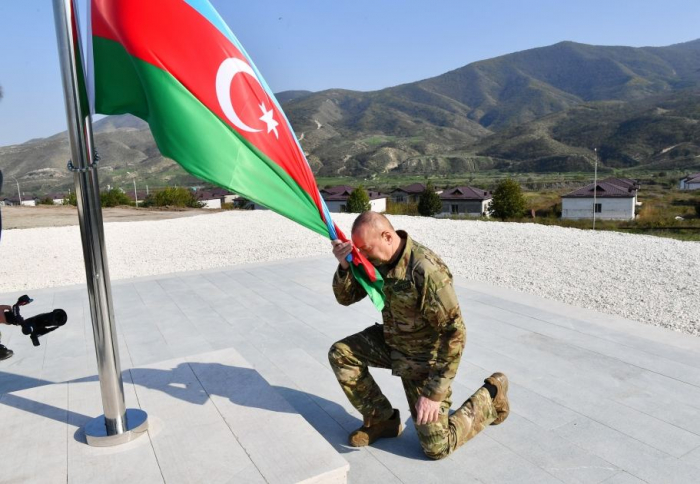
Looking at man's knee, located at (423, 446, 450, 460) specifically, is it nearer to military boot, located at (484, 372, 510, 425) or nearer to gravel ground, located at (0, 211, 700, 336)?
military boot, located at (484, 372, 510, 425)

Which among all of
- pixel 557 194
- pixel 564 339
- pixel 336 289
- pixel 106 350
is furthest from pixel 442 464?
pixel 557 194

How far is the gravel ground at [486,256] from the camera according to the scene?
705 cm

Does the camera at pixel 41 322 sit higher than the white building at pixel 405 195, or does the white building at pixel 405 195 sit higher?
the camera at pixel 41 322

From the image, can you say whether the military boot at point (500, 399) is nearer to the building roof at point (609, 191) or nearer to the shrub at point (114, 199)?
the shrub at point (114, 199)

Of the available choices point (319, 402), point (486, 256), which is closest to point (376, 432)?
point (319, 402)

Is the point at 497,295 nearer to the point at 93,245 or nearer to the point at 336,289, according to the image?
the point at 336,289

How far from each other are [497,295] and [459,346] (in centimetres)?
442

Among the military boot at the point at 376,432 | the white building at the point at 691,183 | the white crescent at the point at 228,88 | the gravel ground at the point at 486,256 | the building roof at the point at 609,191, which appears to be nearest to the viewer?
the white crescent at the point at 228,88

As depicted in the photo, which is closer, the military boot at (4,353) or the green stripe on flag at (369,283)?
the green stripe on flag at (369,283)

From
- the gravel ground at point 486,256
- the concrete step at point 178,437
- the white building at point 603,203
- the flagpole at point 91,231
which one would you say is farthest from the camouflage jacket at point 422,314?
the white building at point 603,203

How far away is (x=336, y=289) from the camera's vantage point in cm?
312

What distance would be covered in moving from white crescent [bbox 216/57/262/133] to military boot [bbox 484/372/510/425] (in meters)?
2.28

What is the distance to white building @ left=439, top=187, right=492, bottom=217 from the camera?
65.4 m

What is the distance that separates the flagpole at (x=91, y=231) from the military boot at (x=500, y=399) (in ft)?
7.33
